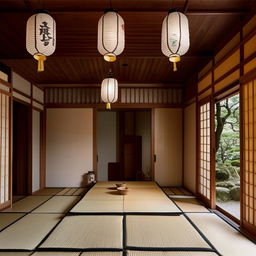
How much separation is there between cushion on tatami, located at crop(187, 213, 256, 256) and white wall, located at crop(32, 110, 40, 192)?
366 centimetres

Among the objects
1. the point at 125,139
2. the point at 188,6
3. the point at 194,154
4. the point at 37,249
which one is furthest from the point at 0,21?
the point at 125,139

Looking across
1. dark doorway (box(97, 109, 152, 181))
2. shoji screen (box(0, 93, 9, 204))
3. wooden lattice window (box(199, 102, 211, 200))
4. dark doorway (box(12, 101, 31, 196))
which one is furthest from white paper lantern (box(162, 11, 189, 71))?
dark doorway (box(97, 109, 152, 181))

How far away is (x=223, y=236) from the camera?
2865 mm

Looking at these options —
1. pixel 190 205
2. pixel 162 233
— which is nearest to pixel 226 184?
pixel 190 205

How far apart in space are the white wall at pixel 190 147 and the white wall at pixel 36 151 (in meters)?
→ 3.46

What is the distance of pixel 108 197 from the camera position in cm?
420

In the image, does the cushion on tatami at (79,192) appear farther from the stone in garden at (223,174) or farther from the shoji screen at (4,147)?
the stone in garden at (223,174)

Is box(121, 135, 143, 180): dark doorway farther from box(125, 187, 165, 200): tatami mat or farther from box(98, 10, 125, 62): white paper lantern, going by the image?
box(98, 10, 125, 62): white paper lantern

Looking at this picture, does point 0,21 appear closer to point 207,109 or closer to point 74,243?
point 74,243

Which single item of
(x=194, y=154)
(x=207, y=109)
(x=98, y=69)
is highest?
(x=98, y=69)

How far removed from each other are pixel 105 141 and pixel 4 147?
178 inches

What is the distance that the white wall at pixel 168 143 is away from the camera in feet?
21.1

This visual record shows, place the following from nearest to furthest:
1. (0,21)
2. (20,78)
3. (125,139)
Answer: (0,21) < (20,78) < (125,139)

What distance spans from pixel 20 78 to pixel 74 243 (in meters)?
3.81
